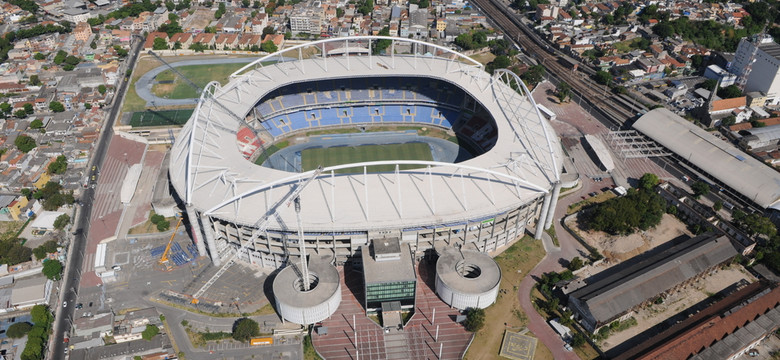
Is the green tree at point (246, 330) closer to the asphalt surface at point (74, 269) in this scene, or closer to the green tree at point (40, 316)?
the asphalt surface at point (74, 269)

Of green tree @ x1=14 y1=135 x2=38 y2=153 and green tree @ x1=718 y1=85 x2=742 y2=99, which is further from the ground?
green tree @ x1=718 y1=85 x2=742 y2=99

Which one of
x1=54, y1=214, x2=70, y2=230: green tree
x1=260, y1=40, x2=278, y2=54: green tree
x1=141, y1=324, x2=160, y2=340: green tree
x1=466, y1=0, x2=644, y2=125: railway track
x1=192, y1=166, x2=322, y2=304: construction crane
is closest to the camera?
x1=141, y1=324, x2=160, y2=340: green tree

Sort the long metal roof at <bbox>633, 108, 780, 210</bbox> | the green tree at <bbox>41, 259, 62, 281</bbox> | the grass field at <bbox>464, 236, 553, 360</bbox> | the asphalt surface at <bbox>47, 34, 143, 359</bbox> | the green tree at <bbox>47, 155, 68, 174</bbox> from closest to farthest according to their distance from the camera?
the grass field at <bbox>464, 236, 553, 360</bbox> → the asphalt surface at <bbox>47, 34, 143, 359</bbox> → the green tree at <bbox>41, 259, 62, 281</bbox> → the long metal roof at <bbox>633, 108, 780, 210</bbox> → the green tree at <bbox>47, 155, 68, 174</bbox>

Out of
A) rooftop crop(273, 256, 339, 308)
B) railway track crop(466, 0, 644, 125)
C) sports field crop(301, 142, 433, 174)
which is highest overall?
rooftop crop(273, 256, 339, 308)

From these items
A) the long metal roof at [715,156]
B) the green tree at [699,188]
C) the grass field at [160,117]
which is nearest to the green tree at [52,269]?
the grass field at [160,117]

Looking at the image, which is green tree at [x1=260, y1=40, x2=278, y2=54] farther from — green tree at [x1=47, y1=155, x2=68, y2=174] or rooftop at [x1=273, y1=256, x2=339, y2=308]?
A: rooftop at [x1=273, y1=256, x2=339, y2=308]

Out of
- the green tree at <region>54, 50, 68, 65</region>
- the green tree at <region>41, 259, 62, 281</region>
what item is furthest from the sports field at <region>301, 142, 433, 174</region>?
the green tree at <region>54, 50, 68, 65</region>

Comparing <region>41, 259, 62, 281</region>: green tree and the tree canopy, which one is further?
the tree canopy
